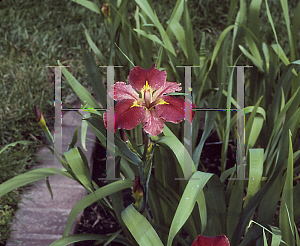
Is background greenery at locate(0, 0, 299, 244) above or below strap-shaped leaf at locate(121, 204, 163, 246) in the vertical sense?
above

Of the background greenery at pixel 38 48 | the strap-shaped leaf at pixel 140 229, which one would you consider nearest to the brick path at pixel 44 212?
the background greenery at pixel 38 48

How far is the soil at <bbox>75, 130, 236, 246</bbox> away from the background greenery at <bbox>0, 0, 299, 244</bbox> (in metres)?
0.29

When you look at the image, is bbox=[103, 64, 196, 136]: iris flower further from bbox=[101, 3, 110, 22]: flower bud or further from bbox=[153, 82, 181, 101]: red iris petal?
bbox=[101, 3, 110, 22]: flower bud

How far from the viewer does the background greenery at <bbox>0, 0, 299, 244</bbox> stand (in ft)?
5.46

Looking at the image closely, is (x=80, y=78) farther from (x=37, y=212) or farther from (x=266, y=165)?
(x=266, y=165)

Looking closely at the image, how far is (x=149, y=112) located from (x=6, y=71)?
1514mm

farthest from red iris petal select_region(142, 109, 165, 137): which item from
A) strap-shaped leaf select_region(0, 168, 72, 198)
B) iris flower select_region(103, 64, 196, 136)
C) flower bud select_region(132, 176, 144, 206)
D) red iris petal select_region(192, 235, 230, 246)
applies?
strap-shaped leaf select_region(0, 168, 72, 198)

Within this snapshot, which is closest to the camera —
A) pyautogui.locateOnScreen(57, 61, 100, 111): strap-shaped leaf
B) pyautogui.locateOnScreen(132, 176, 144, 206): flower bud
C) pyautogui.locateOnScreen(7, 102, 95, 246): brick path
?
pyautogui.locateOnScreen(132, 176, 144, 206): flower bud

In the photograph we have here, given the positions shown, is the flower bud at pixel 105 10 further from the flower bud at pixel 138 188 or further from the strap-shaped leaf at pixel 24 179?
the flower bud at pixel 138 188

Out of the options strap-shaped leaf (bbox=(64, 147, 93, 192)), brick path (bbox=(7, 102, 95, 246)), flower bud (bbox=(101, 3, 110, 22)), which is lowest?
brick path (bbox=(7, 102, 95, 246))

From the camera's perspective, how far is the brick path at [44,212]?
1.27 meters

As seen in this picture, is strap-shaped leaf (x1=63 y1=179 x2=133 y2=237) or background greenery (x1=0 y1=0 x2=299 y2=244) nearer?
strap-shaped leaf (x1=63 y1=179 x2=133 y2=237)

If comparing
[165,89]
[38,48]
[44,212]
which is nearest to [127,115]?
[165,89]

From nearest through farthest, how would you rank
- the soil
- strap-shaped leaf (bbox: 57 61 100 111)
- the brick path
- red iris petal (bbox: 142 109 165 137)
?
red iris petal (bbox: 142 109 165 137), strap-shaped leaf (bbox: 57 61 100 111), the brick path, the soil
